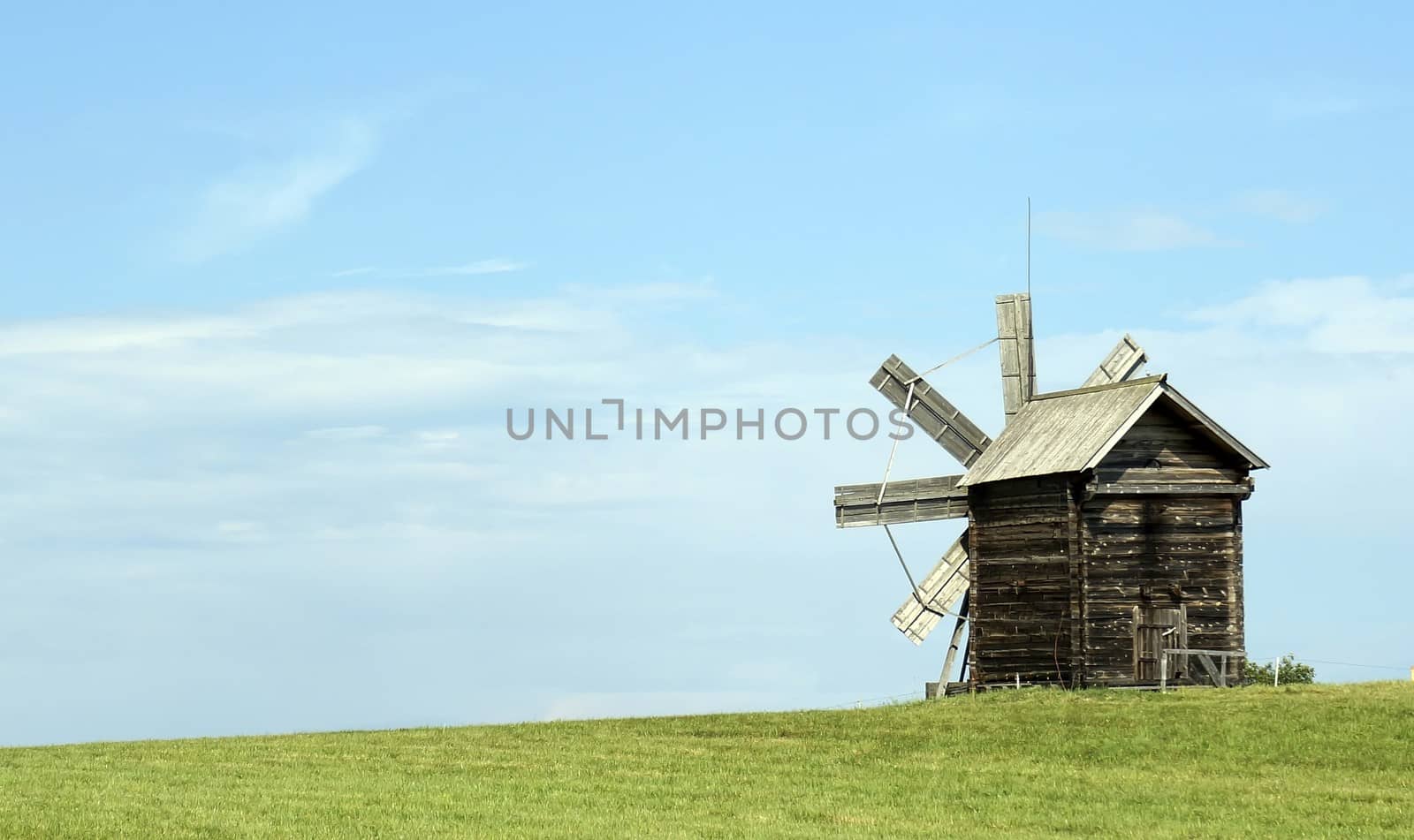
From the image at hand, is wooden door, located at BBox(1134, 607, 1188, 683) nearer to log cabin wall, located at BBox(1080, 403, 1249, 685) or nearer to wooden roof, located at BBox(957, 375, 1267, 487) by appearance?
log cabin wall, located at BBox(1080, 403, 1249, 685)

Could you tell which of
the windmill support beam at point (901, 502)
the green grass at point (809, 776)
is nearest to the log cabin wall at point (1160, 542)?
the green grass at point (809, 776)

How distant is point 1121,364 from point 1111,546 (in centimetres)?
882

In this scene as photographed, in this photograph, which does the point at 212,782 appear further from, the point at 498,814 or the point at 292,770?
the point at 498,814

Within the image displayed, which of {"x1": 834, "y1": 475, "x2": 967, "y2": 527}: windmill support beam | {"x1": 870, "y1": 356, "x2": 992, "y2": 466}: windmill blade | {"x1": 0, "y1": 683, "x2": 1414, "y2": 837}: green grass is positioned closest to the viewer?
{"x1": 0, "y1": 683, "x2": 1414, "y2": 837}: green grass

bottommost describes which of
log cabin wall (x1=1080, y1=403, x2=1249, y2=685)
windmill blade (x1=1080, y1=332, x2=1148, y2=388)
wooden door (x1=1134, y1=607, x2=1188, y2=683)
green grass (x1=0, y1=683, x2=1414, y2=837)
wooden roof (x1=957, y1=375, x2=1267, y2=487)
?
green grass (x1=0, y1=683, x2=1414, y2=837)

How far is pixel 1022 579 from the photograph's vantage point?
1542 inches

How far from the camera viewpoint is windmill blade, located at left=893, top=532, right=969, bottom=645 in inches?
1672

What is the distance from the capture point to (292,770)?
30.0 m

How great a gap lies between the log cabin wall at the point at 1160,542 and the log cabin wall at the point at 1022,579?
54 cm

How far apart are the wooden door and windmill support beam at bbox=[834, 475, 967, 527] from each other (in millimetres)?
5499

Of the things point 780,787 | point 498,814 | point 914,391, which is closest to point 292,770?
point 498,814

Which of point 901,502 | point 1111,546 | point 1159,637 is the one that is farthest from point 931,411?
point 1159,637

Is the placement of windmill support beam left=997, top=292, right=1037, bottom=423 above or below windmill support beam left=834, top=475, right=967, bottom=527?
above

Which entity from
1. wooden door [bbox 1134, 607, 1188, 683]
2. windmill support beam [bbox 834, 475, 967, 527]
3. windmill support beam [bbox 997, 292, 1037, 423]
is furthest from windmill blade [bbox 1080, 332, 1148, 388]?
wooden door [bbox 1134, 607, 1188, 683]
